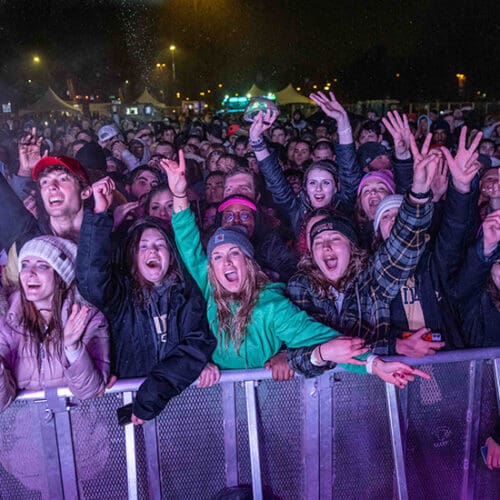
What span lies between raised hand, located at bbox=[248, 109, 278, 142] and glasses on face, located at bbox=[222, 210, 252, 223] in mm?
1137

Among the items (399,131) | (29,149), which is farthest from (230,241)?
(29,149)

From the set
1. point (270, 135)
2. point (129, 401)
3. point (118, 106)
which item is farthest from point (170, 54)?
→ point (129, 401)

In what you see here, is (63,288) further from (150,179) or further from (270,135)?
(270,135)

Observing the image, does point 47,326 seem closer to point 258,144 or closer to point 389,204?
point 389,204

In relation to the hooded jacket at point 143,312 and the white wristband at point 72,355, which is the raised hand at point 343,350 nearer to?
the hooded jacket at point 143,312

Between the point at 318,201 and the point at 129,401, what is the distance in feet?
8.76

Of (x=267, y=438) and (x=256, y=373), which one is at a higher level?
(x=256, y=373)

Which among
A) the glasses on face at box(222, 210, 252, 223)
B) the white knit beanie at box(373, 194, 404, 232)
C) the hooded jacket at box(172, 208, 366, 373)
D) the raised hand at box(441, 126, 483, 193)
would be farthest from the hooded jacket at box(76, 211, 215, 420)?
the raised hand at box(441, 126, 483, 193)

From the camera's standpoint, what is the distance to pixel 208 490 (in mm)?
2684

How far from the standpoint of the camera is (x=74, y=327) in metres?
2.43

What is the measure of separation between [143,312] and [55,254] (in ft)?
1.94

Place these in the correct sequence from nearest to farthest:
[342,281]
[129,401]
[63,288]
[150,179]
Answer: [129,401] → [63,288] → [342,281] → [150,179]

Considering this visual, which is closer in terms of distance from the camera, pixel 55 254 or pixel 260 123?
pixel 55 254

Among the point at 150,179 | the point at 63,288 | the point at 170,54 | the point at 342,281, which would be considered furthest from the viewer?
the point at 170,54
